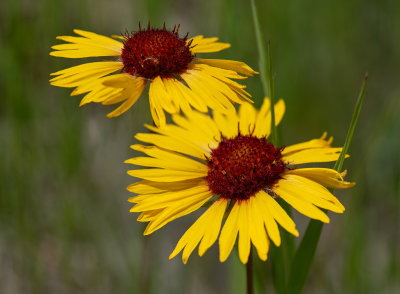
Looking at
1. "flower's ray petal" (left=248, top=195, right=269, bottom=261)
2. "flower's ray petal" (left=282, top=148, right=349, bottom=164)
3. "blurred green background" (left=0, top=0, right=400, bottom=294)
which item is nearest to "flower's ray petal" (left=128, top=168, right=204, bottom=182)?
"flower's ray petal" (left=248, top=195, right=269, bottom=261)

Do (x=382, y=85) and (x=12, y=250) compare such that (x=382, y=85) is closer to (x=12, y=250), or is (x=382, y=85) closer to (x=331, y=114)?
(x=331, y=114)

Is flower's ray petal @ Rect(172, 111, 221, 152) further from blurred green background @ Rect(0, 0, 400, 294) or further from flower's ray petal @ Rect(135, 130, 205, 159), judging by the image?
blurred green background @ Rect(0, 0, 400, 294)

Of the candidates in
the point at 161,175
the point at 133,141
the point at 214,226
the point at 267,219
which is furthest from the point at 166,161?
the point at 133,141

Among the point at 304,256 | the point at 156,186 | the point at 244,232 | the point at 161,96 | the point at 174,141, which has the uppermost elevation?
the point at 161,96

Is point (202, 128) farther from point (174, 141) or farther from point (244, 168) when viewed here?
point (244, 168)

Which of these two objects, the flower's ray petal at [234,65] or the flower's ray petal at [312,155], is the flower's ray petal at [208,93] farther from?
the flower's ray petal at [312,155]
